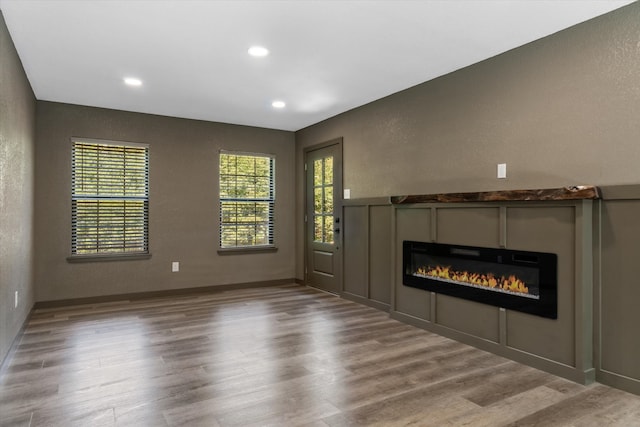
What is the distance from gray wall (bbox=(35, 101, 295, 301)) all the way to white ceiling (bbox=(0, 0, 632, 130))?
548 mm

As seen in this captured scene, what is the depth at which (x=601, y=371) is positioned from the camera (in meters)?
2.75

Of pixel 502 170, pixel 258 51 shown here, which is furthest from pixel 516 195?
pixel 258 51

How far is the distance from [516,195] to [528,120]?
0.66m

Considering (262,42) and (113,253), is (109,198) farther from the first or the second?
(262,42)

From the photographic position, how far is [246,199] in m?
6.25

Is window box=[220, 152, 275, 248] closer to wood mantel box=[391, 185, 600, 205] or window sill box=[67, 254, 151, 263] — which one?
window sill box=[67, 254, 151, 263]

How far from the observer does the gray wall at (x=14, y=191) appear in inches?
116

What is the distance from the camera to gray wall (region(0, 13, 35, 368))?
2941 millimetres

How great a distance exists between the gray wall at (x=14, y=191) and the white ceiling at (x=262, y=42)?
0.25m

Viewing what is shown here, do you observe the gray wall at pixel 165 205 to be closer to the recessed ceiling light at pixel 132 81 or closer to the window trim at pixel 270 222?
the window trim at pixel 270 222

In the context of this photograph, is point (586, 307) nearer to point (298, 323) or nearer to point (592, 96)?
point (592, 96)

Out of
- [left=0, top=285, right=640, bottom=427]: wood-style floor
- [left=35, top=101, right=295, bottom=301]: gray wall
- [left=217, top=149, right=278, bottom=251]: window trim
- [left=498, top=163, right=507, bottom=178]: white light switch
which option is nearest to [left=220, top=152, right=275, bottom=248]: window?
[left=217, top=149, right=278, bottom=251]: window trim

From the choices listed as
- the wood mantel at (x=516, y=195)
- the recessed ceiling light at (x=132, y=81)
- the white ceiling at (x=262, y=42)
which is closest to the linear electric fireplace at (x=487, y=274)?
the wood mantel at (x=516, y=195)

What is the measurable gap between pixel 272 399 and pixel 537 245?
2.17m
